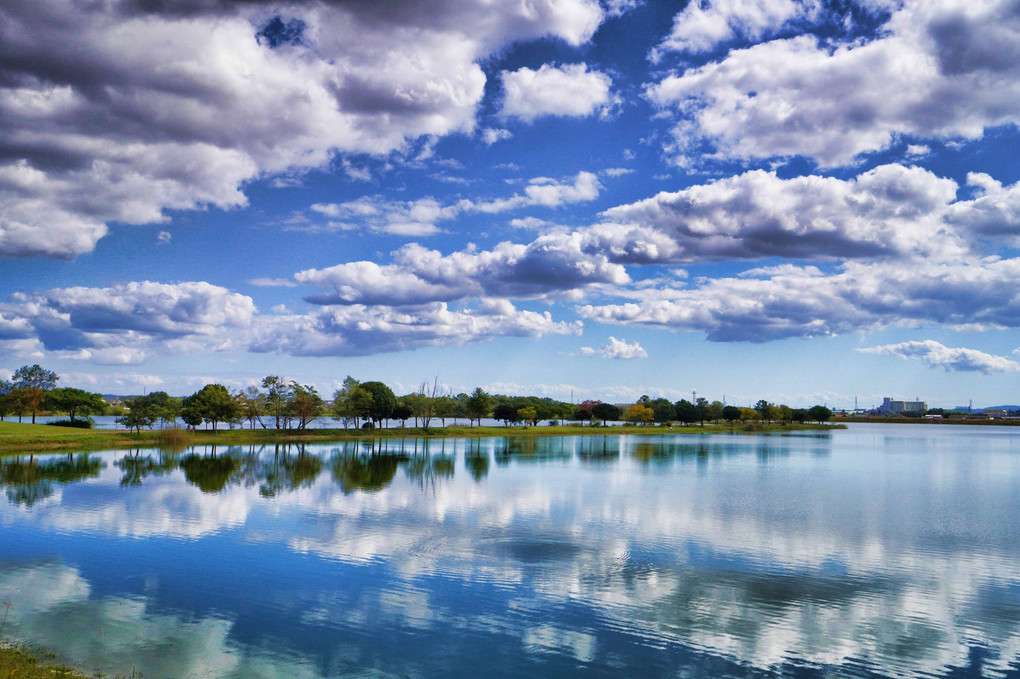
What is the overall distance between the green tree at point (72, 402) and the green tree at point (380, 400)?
44623mm

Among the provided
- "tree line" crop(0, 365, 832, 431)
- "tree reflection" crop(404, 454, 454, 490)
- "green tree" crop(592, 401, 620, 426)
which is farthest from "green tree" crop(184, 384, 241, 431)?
"green tree" crop(592, 401, 620, 426)

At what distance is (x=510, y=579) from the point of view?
23.6 metres

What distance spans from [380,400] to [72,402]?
4905cm

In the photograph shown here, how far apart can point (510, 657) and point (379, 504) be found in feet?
81.7

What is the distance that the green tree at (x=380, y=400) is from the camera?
117m

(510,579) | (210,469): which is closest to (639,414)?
(210,469)

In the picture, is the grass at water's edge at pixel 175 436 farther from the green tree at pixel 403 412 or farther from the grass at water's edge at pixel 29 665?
the grass at water's edge at pixel 29 665

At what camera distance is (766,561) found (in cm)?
2662

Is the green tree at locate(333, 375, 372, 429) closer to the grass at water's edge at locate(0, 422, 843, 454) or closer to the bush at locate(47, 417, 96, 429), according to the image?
the grass at water's edge at locate(0, 422, 843, 454)

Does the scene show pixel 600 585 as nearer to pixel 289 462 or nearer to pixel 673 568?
pixel 673 568

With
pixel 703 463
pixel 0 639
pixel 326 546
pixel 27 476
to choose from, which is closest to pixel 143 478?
pixel 27 476

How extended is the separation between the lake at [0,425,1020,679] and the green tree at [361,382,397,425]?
6767 cm

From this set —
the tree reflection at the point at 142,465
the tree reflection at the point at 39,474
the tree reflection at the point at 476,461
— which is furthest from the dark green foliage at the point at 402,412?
the tree reflection at the point at 39,474

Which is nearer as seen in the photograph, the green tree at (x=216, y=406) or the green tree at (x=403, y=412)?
the green tree at (x=216, y=406)
